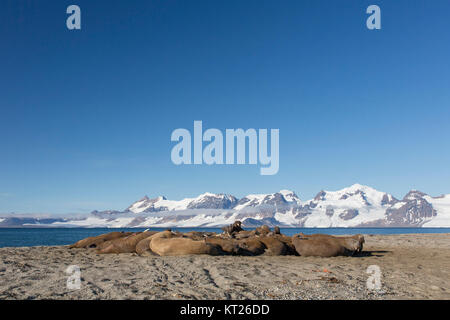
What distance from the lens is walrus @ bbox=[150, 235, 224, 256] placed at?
556 inches

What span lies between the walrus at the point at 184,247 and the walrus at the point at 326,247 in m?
3.84

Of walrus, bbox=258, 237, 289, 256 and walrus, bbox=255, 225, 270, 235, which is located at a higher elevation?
walrus, bbox=255, 225, 270, 235

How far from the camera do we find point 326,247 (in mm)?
15516

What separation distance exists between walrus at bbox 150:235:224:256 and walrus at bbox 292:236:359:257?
Result: 384cm

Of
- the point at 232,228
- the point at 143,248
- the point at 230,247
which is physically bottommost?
the point at 143,248

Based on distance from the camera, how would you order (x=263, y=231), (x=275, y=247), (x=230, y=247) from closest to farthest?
(x=230, y=247)
(x=275, y=247)
(x=263, y=231)

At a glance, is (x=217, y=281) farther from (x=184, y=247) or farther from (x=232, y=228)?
(x=232, y=228)

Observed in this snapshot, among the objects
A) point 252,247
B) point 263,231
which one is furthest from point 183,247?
point 263,231

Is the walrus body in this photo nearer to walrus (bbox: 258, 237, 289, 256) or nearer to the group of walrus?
the group of walrus

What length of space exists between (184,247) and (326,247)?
Result: 643cm

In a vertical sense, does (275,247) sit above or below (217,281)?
below

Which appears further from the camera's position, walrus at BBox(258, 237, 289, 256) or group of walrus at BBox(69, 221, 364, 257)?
walrus at BBox(258, 237, 289, 256)

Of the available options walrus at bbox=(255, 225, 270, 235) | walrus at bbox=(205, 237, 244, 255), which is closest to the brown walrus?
walrus at bbox=(205, 237, 244, 255)
